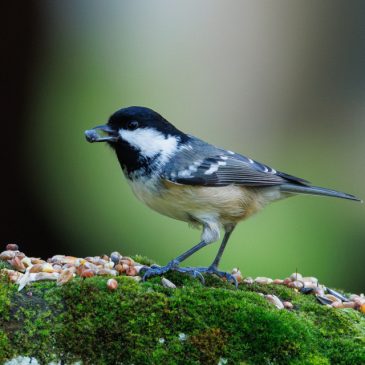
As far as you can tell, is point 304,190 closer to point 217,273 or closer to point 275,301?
point 217,273

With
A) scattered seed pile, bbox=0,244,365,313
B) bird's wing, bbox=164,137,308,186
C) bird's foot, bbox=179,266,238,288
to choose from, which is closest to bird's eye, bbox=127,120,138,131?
bird's wing, bbox=164,137,308,186

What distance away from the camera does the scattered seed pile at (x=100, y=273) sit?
2828mm

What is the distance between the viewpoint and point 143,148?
341cm

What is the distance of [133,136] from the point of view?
134 inches

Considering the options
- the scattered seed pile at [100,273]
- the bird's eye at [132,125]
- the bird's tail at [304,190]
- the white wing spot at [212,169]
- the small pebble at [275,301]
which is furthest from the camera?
the bird's tail at [304,190]

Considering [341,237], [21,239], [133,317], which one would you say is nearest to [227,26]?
[341,237]

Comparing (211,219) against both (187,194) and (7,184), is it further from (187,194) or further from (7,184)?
(7,184)

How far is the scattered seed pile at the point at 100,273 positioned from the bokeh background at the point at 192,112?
2020mm

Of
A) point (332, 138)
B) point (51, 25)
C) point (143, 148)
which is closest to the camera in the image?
point (143, 148)

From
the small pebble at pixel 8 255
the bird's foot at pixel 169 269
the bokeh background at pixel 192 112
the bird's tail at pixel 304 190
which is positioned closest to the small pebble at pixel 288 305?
the bird's foot at pixel 169 269

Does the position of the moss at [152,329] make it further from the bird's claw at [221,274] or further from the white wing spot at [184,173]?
the white wing spot at [184,173]

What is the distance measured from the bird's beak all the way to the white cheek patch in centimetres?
4

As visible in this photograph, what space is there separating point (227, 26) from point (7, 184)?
113 inches

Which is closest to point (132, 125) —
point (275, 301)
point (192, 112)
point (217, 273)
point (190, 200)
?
point (190, 200)
